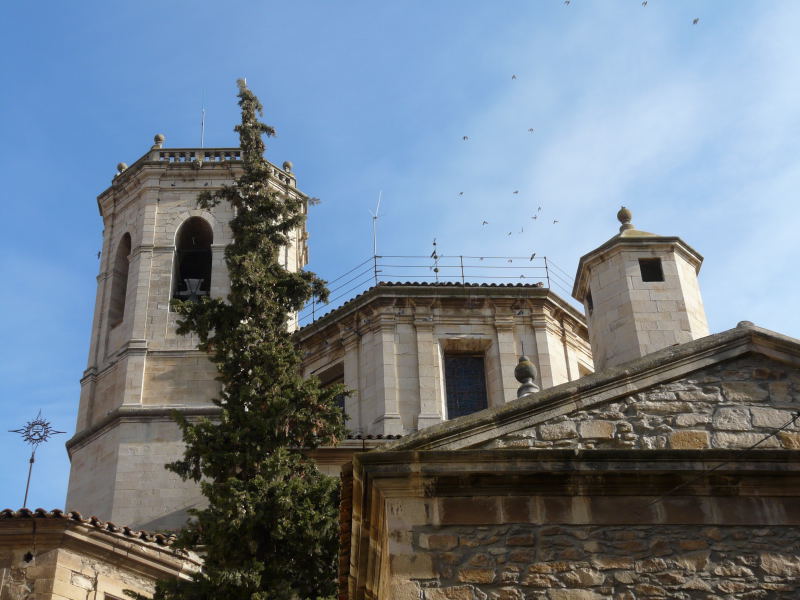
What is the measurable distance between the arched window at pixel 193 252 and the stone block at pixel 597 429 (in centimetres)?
2033

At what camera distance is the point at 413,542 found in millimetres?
8516

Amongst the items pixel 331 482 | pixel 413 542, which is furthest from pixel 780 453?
pixel 331 482

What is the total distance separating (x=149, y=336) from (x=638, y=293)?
13.5 meters

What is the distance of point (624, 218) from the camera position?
60.0 ft

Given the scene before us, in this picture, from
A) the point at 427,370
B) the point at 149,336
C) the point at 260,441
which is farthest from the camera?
the point at 149,336

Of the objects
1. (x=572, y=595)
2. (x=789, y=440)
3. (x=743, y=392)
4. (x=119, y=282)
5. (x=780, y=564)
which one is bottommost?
(x=572, y=595)

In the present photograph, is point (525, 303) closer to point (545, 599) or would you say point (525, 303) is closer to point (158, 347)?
point (158, 347)

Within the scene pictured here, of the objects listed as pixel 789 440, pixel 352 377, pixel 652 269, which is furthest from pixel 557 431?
pixel 352 377

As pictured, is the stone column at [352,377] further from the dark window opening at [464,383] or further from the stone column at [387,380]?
the dark window opening at [464,383]

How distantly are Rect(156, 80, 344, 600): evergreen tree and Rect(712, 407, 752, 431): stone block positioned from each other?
282 inches

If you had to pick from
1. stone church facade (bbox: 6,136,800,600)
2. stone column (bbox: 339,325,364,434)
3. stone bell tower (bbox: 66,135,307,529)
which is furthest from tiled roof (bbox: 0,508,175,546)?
stone column (bbox: 339,325,364,434)

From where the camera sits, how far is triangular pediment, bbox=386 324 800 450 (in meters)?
9.03

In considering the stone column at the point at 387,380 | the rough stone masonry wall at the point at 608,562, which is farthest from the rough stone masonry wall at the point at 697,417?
the stone column at the point at 387,380

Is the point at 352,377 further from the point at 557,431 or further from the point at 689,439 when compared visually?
the point at 689,439
